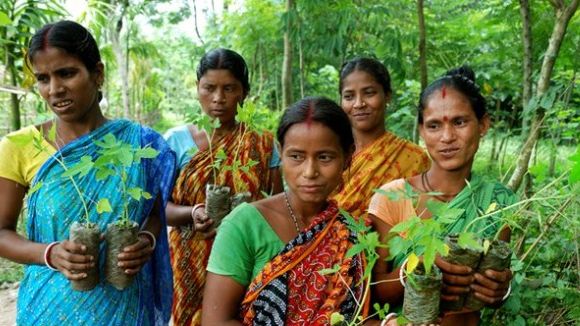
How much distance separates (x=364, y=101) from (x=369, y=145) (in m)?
0.25

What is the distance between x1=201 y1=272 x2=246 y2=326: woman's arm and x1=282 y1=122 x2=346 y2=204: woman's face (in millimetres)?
385

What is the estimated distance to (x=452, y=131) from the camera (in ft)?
6.80

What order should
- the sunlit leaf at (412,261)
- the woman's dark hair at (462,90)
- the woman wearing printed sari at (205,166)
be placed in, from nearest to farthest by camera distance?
the sunlit leaf at (412,261), the woman's dark hair at (462,90), the woman wearing printed sari at (205,166)

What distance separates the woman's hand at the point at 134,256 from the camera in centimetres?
176

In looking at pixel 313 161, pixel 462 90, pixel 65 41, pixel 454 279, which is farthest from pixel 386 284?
pixel 65 41

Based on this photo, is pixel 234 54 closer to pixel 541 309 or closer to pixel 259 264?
pixel 259 264

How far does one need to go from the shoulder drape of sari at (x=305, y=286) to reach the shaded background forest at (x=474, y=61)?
63 centimetres

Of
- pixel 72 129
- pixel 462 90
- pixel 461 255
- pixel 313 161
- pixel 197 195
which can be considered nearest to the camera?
pixel 461 255

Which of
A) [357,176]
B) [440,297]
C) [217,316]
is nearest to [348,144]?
[440,297]

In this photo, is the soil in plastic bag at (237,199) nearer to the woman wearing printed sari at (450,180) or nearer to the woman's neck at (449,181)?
the woman wearing printed sari at (450,180)

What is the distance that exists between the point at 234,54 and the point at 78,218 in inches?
52.3

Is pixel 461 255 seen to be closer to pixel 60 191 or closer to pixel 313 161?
pixel 313 161

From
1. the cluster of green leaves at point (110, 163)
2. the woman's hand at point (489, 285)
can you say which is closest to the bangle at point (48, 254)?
the cluster of green leaves at point (110, 163)

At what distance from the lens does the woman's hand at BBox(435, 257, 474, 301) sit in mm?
1594
